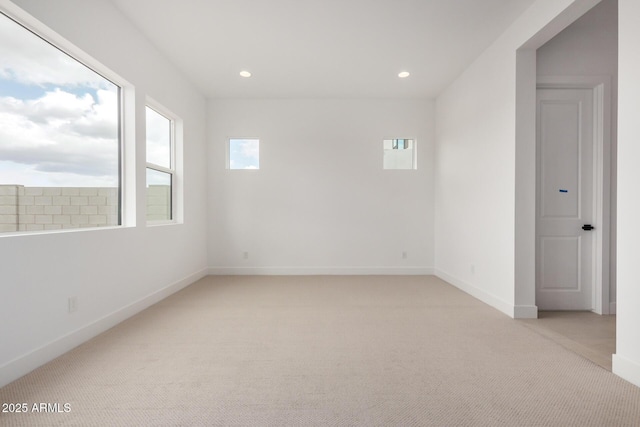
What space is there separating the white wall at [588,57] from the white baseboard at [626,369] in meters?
1.74

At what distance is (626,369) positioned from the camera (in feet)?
6.65

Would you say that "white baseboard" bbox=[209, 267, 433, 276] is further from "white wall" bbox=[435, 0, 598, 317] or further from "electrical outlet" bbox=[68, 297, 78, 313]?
"electrical outlet" bbox=[68, 297, 78, 313]

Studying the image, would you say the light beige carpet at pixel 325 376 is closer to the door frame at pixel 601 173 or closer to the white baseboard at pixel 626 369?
the white baseboard at pixel 626 369

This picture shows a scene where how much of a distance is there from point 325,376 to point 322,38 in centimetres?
337

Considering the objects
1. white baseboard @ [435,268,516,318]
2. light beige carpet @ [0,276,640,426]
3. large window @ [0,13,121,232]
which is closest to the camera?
light beige carpet @ [0,276,640,426]

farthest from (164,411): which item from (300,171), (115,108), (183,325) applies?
(300,171)

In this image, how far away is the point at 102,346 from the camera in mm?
2529

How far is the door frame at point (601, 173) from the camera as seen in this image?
3.35 metres

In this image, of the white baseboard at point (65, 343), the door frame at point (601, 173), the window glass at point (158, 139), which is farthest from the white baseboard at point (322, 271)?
the door frame at point (601, 173)

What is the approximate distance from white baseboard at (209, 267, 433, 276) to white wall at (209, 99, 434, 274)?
18 mm

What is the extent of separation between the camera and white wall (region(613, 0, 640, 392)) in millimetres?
1961

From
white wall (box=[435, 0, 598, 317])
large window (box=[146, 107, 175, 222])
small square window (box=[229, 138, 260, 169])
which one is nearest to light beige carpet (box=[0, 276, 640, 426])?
white wall (box=[435, 0, 598, 317])

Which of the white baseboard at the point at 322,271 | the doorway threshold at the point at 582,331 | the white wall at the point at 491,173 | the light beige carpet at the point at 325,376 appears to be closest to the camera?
the light beige carpet at the point at 325,376

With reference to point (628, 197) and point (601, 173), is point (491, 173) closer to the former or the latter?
point (601, 173)
